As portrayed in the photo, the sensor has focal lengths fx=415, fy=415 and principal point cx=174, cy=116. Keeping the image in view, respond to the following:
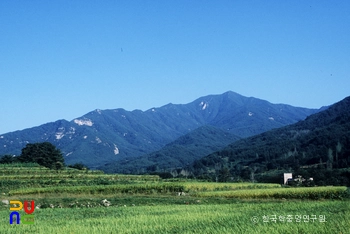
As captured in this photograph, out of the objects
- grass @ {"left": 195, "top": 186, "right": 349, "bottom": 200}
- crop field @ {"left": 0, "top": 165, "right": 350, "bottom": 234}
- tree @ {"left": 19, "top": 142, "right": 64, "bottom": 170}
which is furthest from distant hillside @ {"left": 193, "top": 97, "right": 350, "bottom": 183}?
grass @ {"left": 195, "top": 186, "right": 349, "bottom": 200}

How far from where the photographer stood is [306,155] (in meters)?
152

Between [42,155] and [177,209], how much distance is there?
8317 centimetres

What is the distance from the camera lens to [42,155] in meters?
100

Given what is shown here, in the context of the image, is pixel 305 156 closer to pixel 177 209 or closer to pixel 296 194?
pixel 296 194

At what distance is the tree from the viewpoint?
9939 centimetres

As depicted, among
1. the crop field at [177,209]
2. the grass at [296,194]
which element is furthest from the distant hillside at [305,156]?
the grass at [296,194]

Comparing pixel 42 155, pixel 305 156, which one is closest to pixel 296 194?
pixel 42 155

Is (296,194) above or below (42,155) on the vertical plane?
below

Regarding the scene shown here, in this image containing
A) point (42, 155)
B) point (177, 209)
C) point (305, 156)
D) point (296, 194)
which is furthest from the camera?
point (305, 156)

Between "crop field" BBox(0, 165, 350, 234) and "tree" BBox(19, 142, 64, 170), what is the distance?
1366 inches

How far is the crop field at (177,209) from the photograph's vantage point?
14758mm

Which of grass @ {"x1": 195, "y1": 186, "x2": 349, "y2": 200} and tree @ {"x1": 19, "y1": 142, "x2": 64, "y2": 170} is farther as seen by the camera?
tree @ {"x1": 19, "y1": 142, "x2": 64, "y2": 170}

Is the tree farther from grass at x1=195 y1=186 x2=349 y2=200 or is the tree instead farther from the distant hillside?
grass at x1=195 y1=186 x2=349 y2=200

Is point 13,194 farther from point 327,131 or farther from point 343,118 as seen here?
point 343,118
